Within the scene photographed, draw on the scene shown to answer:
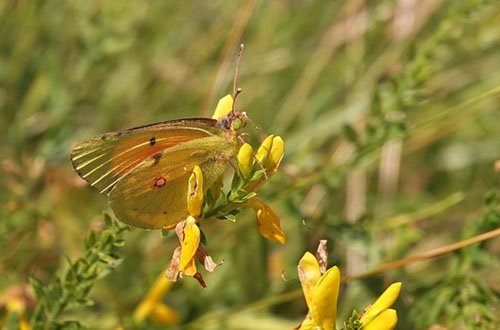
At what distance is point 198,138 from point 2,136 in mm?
1322

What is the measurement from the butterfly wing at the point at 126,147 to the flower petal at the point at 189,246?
190 millimetres

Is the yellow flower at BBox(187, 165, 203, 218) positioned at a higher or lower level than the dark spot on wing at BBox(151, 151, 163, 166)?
lower

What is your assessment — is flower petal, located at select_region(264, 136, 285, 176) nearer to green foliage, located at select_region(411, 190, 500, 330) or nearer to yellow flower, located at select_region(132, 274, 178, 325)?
green foliage, located at select_region(411, 190, 500, 330)

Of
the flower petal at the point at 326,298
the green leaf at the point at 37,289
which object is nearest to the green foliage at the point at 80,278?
the green leaf at the point at 37,289

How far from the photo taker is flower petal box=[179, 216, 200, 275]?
101 centimetres

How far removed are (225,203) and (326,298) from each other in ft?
0.71

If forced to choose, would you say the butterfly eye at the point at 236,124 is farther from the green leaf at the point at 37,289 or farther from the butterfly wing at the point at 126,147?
the green leaf at the point at 37,289

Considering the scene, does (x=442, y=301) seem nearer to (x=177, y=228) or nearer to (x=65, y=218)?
(x=177, y=228)

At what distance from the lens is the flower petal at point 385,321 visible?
37.2 inches

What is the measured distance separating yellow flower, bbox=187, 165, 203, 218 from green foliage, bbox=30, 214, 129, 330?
0.39 ft

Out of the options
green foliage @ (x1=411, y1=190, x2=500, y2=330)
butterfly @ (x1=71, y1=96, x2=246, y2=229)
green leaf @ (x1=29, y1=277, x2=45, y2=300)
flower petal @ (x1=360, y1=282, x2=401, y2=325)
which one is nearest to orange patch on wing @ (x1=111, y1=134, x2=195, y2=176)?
butterfly @ (x1=71, y1=96, x2=246, y2=229)

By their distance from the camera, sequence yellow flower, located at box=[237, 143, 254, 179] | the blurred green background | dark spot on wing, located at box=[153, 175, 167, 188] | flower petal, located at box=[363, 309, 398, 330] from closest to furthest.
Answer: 1. flower petal, located at box=[363, 309, 398, 330]
2. yellow flower, located at box=[237, 143, 254, 179]
3. dark spot on wing, located at box=[153, 175, 167, 188]
4. the blurred green background

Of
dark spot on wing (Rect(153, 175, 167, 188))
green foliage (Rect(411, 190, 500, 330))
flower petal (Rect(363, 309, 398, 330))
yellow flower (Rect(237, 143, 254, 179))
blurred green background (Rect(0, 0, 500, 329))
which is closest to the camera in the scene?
flower petal (Rect(363, 309, 398, 330))

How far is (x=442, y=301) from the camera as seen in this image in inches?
53.3
